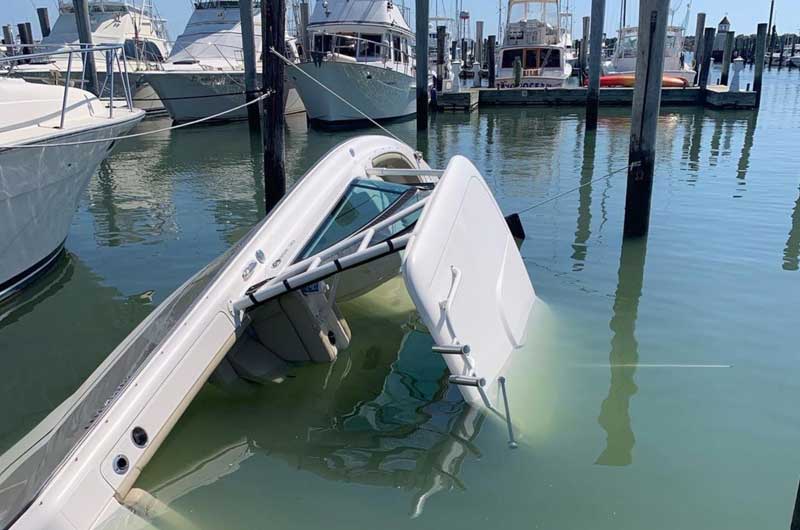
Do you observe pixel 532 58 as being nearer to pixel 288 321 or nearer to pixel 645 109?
pixel 645 109

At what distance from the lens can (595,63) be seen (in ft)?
70.3

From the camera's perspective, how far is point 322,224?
4.80 metres

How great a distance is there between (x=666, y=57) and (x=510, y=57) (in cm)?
767

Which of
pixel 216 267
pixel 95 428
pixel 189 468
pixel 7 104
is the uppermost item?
pixel 7 104

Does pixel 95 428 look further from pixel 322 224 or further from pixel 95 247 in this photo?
pixel 95 247

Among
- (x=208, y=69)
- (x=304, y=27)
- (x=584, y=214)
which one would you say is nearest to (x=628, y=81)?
(x=304, y=27)

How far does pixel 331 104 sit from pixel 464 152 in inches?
270

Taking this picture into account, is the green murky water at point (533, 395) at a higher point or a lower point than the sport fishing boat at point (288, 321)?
lower

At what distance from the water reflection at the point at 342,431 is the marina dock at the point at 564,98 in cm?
2179

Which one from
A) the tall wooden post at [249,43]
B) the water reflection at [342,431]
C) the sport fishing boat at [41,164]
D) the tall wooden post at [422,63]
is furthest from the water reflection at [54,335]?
the tall wooden post at [422,63]

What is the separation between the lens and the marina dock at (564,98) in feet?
80.4

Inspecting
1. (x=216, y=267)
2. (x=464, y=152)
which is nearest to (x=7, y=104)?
(x=216, y=267)

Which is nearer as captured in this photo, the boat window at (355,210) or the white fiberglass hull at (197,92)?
the boat window at (355,210)

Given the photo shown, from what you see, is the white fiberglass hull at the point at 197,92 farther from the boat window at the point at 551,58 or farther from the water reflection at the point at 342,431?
the water reflection at the point at 342,431
